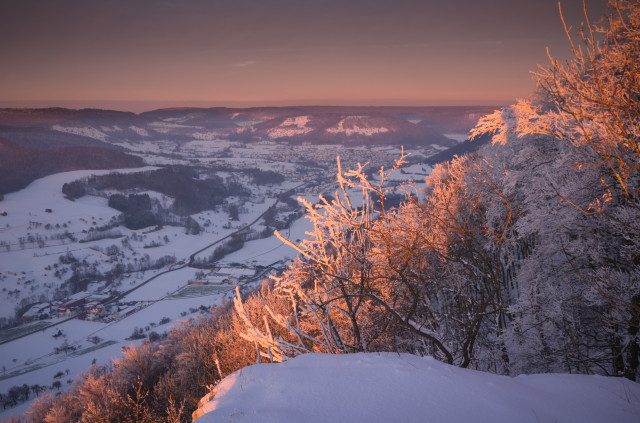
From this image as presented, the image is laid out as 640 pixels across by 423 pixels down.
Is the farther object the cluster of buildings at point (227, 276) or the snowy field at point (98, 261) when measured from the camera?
the cluster of buildings at point (227, 276)

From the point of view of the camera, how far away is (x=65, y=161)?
11294 centimetres

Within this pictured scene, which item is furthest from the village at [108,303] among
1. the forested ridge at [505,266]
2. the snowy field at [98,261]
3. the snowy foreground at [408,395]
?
the snowy foreground at [408,395]

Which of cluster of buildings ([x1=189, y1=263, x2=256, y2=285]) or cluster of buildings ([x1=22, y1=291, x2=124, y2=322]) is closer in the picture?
cluster of buildings ([x1=22, y1=291, x2=124, y2=322])

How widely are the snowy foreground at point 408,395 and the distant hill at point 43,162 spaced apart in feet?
400

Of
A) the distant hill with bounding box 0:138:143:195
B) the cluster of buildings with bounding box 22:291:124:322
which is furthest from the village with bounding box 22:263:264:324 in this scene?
the distant hill with bounding box 0:138:143:195

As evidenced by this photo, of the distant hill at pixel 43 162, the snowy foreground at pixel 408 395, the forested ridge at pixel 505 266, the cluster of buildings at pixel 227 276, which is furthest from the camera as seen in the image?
the distant hill at pixel 43 162

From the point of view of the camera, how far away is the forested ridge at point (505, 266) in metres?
3.31

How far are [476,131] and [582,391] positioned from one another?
Result: 7541 millimetres

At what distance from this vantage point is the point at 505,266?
17.9ft

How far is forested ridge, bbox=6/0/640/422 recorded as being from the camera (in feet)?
10.8

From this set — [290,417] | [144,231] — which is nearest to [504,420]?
[290,417]

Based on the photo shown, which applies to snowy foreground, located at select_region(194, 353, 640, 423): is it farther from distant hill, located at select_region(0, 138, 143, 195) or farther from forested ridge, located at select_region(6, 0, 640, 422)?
distant hill, located at select_region(0, 138, 143, 195)

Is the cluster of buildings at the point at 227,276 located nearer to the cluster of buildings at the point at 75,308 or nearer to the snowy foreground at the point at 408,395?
the cluster of buildings at the point at 75,308

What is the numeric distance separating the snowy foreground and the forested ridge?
0.64 metres
